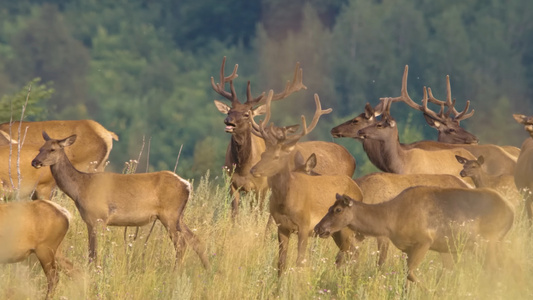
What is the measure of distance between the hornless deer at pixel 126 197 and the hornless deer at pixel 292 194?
0.68 m

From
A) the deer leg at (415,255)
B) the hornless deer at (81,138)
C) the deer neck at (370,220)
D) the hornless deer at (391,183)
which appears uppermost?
the deer neck at (370,220)

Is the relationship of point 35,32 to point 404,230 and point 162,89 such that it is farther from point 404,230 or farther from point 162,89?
point 404,230

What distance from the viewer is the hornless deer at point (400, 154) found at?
41.4ft

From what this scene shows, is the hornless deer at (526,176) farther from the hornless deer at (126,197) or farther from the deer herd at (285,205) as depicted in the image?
the hornless deer at (126,197)

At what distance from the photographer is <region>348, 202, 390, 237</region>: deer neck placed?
7879 mm

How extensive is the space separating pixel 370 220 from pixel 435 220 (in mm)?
494

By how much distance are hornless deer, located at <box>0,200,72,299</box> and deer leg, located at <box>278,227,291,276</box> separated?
178 cm

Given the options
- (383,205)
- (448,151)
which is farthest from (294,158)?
(383,205)

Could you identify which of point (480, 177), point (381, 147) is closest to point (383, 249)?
point (480, 177)

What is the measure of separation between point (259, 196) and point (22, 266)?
3.76 m

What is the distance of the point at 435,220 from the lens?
7.78 m

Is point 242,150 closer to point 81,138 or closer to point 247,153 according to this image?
point 247,153

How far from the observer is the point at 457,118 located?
15828 millimetres

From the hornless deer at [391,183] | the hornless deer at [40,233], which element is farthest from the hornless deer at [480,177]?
the hornless deer at [40,233]
